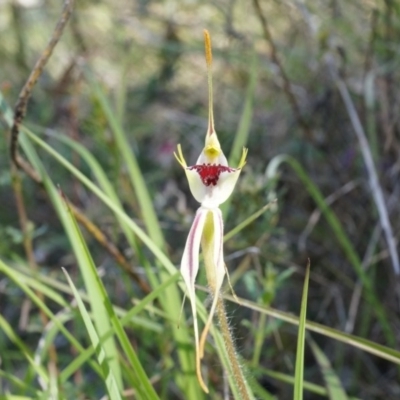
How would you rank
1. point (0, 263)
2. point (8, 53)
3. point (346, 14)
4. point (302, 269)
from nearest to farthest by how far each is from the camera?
point (0, 263)
point (302, 269)
point (346, 14)
point (8, 53)

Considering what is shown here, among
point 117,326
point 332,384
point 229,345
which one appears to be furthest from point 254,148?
point 229,345

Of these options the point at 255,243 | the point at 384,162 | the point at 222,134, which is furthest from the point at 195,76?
the point at 255,243

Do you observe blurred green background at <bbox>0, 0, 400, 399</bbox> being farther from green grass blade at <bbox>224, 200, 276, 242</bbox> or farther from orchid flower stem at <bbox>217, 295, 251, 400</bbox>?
orchid flower stem at <bbox>217, 295, 251, 400</bbox>

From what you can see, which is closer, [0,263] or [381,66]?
[0,263]

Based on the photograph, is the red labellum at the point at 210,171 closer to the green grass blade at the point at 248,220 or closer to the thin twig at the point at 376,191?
the green grass blade at the point at 248,220

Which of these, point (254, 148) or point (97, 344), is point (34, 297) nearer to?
point (97, 344)

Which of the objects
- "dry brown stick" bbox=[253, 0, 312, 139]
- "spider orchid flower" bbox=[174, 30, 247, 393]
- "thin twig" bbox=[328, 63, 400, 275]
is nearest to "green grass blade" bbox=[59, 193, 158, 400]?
"spider orchid flower" bbox=[174, 30, 247, 393]

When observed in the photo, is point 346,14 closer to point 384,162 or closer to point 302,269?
point 384,162
